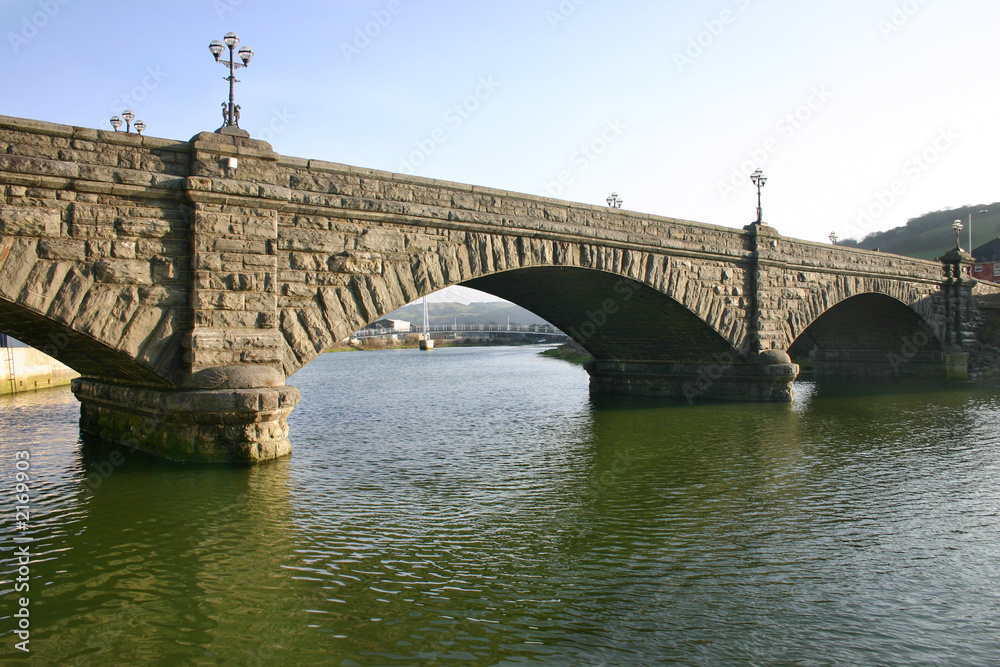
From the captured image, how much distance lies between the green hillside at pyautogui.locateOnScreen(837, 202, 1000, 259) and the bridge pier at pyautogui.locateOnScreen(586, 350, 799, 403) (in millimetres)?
94779

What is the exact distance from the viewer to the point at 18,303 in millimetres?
9633

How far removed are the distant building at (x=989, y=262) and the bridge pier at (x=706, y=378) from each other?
5273 cm

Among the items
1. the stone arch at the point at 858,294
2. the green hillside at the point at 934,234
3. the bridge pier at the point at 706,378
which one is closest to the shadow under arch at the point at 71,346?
the bridge pier at the point at 706,378

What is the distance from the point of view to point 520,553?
24.7ft

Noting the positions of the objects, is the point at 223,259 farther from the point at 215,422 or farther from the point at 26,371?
the point at 26,371

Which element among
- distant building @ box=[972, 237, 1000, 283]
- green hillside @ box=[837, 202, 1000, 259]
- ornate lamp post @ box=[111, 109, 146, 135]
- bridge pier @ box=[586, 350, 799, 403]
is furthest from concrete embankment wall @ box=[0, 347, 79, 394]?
green hillside @ box=[837, 202, 1000, 259]

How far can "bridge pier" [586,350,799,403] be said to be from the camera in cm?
2181

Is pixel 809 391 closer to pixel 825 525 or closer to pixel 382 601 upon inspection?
pixel 825 525

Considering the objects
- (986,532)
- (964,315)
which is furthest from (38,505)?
(964,315)

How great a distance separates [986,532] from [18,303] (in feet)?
41.9

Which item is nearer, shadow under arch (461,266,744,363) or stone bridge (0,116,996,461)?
stone bridge (0,116,996,461)

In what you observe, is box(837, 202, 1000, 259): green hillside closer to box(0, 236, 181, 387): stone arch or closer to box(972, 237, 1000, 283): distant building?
box(972, 237, 1000, 283): distant building

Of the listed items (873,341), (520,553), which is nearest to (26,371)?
(520,553)

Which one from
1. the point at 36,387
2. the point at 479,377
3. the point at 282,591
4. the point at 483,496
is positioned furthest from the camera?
the point at 479,377
